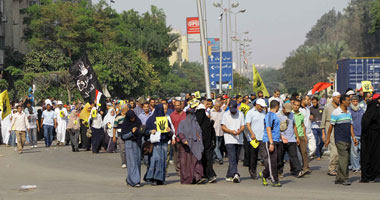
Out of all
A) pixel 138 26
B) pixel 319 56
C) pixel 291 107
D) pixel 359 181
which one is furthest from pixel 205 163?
pixel 319 56

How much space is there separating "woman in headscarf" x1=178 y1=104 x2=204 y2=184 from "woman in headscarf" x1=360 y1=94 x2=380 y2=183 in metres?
3.02

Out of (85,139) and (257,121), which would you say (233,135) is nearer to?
(257,121)

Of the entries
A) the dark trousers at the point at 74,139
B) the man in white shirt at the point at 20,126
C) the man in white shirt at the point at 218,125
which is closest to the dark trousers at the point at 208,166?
the man in white shirt at the point at 218,125

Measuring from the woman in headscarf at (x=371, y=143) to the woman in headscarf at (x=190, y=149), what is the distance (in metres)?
3.02

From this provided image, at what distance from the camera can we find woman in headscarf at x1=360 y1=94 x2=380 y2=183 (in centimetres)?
1319

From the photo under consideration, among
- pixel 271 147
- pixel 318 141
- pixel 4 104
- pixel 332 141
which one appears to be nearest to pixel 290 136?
pixel 332 141

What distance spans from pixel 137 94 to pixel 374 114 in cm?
4869

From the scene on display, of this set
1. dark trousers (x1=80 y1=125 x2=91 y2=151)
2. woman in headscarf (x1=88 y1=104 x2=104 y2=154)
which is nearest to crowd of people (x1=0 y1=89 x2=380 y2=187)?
woman in headscarf (x1=88 y1=104 x2=104 y2=154)

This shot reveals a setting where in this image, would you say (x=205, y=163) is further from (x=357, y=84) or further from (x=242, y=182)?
(x=357, y=84)

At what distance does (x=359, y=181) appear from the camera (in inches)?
526

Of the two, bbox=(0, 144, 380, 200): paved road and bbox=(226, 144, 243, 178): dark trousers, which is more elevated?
bbox=(226, 144, 243, 178): dark trousers

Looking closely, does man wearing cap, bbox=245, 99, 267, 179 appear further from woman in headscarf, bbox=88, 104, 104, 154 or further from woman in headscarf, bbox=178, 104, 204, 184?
woman in headscarf, bbox=88, 104, 104, 154

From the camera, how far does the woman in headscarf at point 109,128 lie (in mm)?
20812

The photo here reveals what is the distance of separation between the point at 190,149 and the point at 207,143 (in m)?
0.83
